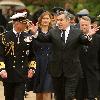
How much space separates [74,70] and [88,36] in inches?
25.8

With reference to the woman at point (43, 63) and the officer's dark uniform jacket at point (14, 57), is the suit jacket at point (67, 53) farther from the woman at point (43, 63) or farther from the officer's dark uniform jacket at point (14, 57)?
the woman at point (43, 63)

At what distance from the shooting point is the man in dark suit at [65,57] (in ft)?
39.8

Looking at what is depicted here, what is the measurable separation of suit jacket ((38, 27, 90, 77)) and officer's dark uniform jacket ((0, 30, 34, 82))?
1.89 ft

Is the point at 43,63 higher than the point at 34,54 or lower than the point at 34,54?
lower

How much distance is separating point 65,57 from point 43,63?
1.64m

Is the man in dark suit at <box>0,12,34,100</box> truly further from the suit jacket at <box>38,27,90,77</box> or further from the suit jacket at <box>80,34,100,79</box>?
the suit jacket at <box>80,34,100,79</box>

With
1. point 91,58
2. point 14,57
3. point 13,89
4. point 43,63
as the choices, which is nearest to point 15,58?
point 14,57

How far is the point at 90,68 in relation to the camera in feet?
46.0

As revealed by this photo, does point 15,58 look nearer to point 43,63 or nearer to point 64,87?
point 64,87

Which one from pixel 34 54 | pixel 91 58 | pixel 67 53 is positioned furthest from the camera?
pixel 91 58

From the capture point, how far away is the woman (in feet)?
44.7

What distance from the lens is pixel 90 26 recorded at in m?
13.2

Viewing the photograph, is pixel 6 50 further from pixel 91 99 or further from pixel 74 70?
pixel 91 99

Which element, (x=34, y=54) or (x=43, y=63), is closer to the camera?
(x=34, y=54)
